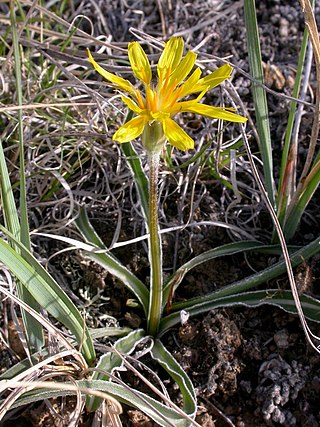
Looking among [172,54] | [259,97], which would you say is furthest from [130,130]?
[259,97]

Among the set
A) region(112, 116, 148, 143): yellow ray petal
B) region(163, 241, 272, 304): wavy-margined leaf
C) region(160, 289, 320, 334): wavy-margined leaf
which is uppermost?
region(112, 116, 148, 143): yellow ray petal

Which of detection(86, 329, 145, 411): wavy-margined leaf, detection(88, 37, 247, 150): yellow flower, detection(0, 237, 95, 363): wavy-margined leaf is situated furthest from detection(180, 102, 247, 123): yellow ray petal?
detection(86, 329, 145, 411): wavy-margined leaf

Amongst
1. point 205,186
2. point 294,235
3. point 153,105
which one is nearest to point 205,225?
point 205,186

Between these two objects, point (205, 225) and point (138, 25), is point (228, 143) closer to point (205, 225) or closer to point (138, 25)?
point (205, 225)

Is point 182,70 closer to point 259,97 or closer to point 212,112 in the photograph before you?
point 212,112

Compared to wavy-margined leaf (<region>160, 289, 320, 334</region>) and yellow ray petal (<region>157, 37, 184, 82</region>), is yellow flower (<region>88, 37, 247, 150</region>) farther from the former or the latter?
wavy-margined leaf (<region>160, 289, 320, 334</region>)

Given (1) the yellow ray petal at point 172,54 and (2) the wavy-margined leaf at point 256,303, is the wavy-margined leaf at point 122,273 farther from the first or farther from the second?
(1) the yellow ray petal at point 172,54

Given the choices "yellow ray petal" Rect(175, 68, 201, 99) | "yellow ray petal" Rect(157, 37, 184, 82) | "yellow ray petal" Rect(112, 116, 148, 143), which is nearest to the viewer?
"yellow ray petal" Rect(112, 116, 148, 143)

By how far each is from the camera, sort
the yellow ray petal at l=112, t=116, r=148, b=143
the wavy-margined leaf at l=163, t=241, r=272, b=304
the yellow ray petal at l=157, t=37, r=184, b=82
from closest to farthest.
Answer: the yellow ray petal at l=112, t=116, r=148, b=143
the yellow ray petal at l=157, t=37, r=184, b=82
the wavy-margined leaf at l=163, t=241, r=272, b=304
